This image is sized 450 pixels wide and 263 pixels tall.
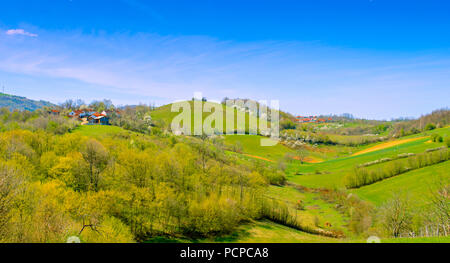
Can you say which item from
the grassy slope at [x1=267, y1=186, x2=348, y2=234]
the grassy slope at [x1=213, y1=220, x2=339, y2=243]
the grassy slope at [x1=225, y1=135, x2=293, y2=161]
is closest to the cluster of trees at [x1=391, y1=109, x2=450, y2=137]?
the grassy slope at [x1=225, y1=135, x2=293, y2=161]

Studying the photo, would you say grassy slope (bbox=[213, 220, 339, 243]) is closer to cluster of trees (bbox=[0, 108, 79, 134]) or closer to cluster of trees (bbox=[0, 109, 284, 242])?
cluster of trees (bbox=[0, 109, 284, 242])

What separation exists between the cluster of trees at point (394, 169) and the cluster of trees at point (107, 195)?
39754 millimetres

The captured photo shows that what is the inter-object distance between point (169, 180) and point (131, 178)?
605 centimetres

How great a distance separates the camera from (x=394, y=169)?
220 ft

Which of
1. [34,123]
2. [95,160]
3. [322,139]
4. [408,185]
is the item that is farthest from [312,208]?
[322,139]

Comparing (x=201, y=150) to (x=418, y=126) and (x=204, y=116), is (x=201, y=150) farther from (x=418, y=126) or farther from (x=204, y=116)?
(x=418, y=126)

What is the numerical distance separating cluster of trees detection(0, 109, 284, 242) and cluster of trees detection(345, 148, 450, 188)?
39754 mm

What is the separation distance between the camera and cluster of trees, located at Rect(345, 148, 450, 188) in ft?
212

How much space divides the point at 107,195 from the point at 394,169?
76843mm

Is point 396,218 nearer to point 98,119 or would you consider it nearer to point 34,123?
point 34,123
